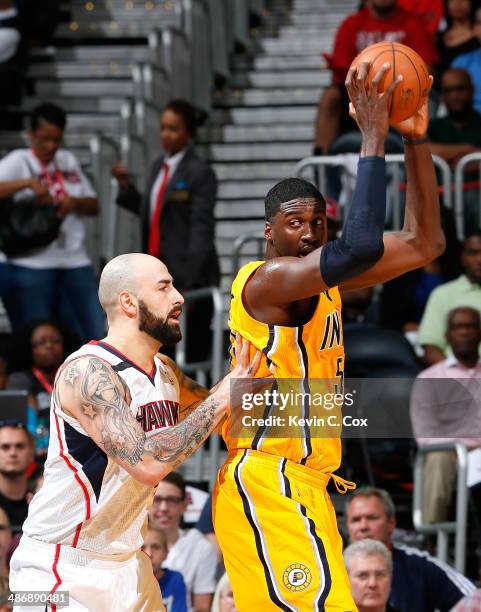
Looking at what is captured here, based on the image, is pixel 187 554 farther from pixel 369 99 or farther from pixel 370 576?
pixel 369 99

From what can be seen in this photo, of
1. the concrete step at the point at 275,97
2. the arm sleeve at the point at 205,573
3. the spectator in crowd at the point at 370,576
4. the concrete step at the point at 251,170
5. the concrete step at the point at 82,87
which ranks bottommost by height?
the arm sleeve at the point at 205,573

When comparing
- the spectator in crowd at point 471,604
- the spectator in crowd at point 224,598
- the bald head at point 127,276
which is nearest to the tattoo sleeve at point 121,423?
the bald head at point 127,276

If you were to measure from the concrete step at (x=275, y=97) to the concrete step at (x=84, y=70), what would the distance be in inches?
39.5

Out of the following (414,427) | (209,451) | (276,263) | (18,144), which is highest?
(276,263)

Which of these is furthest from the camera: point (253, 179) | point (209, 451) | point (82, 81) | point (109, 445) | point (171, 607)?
point (82, 81)

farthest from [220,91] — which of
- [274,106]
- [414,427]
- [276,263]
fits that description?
[276,263]

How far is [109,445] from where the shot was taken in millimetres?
5438

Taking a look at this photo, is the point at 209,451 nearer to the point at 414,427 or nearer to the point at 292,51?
the point at 414,427

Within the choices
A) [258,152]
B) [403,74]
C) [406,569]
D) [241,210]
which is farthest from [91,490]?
[258,152]

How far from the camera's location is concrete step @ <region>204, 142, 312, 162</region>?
13727mm

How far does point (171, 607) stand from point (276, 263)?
10.6ft

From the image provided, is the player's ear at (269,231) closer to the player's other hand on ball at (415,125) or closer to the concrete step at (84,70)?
the player's other hand on ball at (415,125)

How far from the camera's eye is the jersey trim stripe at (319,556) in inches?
211

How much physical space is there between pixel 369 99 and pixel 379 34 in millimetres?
7015
